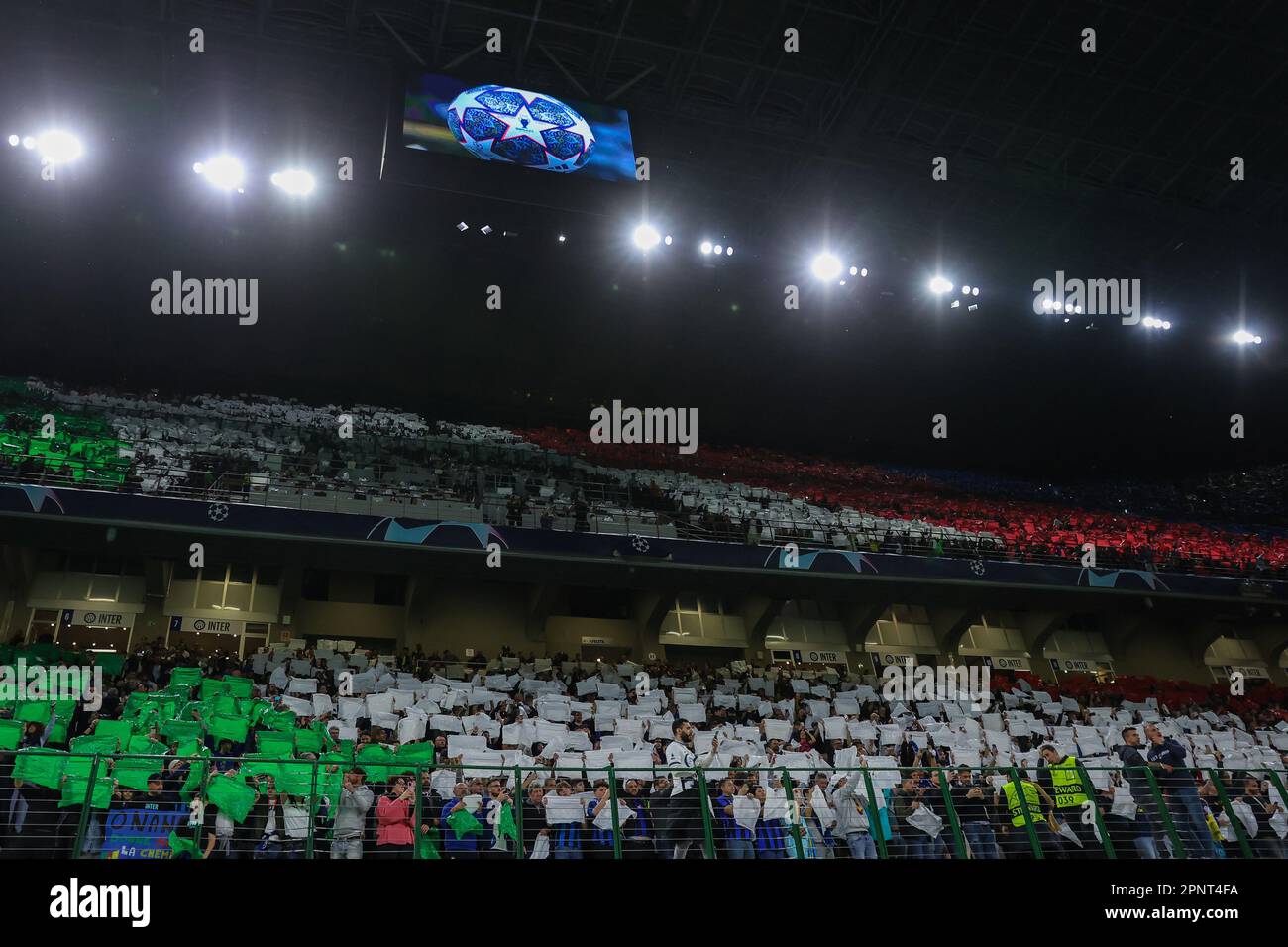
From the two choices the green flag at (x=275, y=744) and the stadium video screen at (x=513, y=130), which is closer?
the green flag at (x=275, y=744)

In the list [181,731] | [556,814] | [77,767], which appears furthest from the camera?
[181,731]

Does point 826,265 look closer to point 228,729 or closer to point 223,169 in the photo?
point 223,169

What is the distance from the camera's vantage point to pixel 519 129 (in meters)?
14.2

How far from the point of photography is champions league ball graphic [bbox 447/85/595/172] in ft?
45.7

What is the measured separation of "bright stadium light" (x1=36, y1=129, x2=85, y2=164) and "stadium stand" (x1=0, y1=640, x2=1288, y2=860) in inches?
367

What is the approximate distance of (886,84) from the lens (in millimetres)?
16359

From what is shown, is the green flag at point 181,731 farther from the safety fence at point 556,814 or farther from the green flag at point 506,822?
the green flag at point 506,822

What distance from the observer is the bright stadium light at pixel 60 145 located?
Answer: 17.2m

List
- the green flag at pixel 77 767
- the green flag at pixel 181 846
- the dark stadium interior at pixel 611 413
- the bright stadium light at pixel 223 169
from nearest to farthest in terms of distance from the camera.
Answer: the green flag at pixel 181 846 < the green flag at pixel 77 767 < the dark stadium interior at pixel 611 413 < the bright stadium light at pixel 223 169

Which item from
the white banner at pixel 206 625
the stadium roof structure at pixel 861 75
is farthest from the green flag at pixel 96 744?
the stadium roof structure at pixel 861 75

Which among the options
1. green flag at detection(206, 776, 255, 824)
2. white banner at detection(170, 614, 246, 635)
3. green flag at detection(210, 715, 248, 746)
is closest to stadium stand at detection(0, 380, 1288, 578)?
white banner at detection(170, 614, 246, 635)

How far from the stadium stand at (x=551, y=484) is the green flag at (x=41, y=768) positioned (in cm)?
1034

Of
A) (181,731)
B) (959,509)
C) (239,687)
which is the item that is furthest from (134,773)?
(959,509)

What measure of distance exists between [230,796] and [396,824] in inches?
55.1
